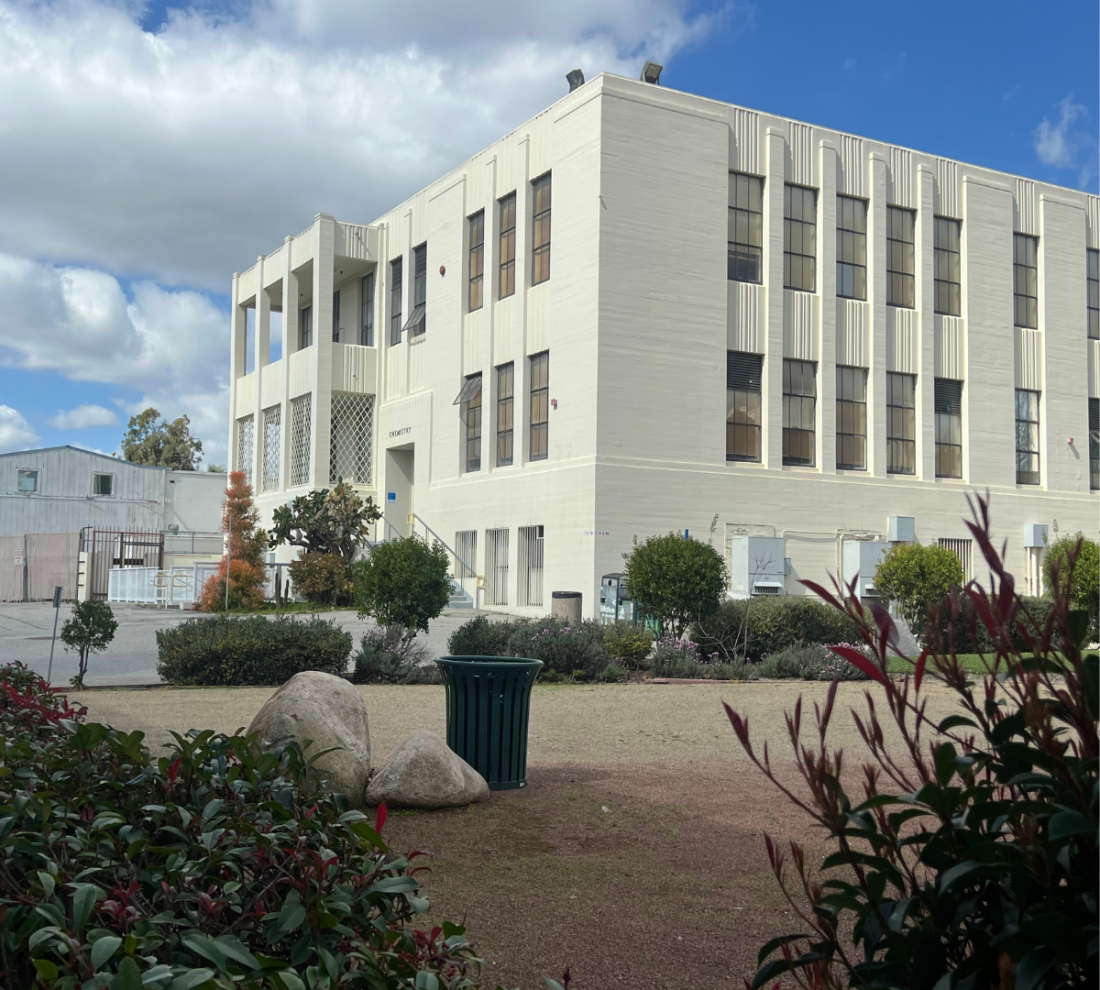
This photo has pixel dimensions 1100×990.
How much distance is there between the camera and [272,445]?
139ft

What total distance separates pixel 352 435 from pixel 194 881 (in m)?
35.2

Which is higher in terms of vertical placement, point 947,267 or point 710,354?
point 947,267

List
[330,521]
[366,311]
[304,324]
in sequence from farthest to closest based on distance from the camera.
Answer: [304,324]
[366,311]
[330,521]

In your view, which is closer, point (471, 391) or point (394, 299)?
point (471, 391)

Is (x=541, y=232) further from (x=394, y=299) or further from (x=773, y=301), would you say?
(x=394, y=299)

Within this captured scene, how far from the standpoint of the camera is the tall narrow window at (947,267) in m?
32.6

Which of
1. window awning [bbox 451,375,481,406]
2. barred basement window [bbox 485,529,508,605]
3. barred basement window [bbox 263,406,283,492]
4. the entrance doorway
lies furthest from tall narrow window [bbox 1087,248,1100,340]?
barred basement window [bbox 263,406,283,492]

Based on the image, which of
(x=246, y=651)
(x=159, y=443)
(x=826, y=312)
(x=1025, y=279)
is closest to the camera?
(x=246, y=651)

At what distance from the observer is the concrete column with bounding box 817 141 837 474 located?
29672 mm

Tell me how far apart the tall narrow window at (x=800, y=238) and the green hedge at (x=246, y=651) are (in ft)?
61.2

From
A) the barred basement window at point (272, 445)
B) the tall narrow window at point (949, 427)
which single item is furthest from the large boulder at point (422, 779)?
the barred basement window at point (272, 445)

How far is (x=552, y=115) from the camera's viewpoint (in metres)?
29.0

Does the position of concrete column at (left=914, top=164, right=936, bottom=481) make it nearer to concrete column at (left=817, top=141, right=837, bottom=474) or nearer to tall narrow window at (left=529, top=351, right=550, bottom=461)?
concrete column at (left=817, top=141, right=837, bottom=474)

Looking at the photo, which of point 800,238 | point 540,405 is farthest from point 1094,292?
point 540,405
